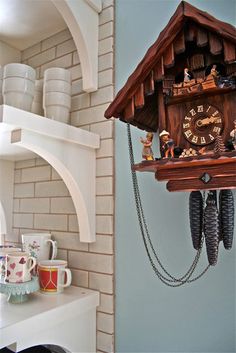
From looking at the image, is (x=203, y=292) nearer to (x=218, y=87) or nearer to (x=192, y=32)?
(x=218, y=87)

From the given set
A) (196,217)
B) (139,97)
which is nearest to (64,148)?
(139,97)

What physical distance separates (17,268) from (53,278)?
5.2 inches

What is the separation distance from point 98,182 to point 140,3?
2.05 feet

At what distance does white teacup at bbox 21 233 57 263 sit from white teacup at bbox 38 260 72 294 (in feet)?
0.28

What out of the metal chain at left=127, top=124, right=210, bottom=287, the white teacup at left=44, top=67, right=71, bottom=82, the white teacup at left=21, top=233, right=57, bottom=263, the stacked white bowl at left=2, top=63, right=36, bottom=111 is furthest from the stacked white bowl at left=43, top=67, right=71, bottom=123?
the white teacup at left=21, top=233, right=57, bottom=263

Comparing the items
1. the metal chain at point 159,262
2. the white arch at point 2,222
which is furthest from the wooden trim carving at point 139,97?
the white arch at point 2,222

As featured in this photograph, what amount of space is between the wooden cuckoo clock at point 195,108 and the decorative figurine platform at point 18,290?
51cm

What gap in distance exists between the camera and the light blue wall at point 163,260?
73cm

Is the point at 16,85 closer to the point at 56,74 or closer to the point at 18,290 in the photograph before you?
the point at 56,74

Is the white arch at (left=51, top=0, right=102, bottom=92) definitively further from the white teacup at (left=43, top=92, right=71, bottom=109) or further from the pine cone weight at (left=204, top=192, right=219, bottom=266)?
the pine cone weight at (left=204, top=192, right=219, bottom=266)

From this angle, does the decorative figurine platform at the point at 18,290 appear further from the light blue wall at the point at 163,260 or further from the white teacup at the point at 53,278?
the light blue wall at the point at 163,260

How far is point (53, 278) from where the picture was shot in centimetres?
90

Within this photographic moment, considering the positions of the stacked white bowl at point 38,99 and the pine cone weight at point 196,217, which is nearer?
the pine cone weight at point 196,217

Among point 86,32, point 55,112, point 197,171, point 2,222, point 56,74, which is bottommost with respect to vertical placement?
point 2,222
